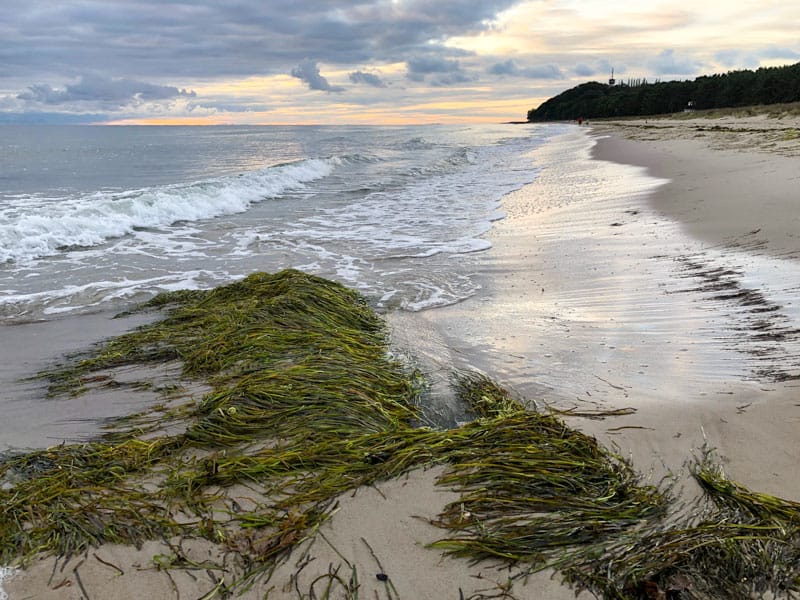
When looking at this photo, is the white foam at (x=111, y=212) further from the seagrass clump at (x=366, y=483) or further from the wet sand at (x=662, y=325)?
the wet sand at (x=662, y=325)

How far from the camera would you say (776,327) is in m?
3.64

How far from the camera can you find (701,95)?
214 feet

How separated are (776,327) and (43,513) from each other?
4.26 meters

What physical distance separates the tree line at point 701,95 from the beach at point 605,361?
51.4m

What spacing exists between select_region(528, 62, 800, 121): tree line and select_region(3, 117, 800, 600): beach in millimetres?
51376

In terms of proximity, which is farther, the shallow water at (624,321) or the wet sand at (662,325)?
the shallow water at (624,321)

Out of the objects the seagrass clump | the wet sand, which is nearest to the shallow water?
the wet sand

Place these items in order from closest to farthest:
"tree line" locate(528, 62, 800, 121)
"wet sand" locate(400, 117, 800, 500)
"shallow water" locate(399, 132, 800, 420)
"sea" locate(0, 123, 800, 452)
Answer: "wet sand" locate(400, 117, 800, 500), "shallow water" locate(399, 132, 800, 420), "sea" locate(0, 123, 800, 452), "tree line" locate(528, 62, 800, 121)

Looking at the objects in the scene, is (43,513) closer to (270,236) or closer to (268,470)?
(268,470)

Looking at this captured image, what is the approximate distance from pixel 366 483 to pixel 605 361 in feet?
6.41

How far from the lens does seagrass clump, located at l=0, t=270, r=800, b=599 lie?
1.79 m

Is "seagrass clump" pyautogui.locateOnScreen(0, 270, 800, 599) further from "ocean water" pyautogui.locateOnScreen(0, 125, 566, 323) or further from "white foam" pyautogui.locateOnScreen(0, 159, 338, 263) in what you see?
"white foam" pyautogui.locateOnScreen(0, 159, 338, 263)

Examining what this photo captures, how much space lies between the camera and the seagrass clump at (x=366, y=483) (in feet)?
5.89

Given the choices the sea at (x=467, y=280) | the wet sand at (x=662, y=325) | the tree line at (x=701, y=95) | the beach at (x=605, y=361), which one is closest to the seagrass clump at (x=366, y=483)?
the beach at (x=605, y=361)
